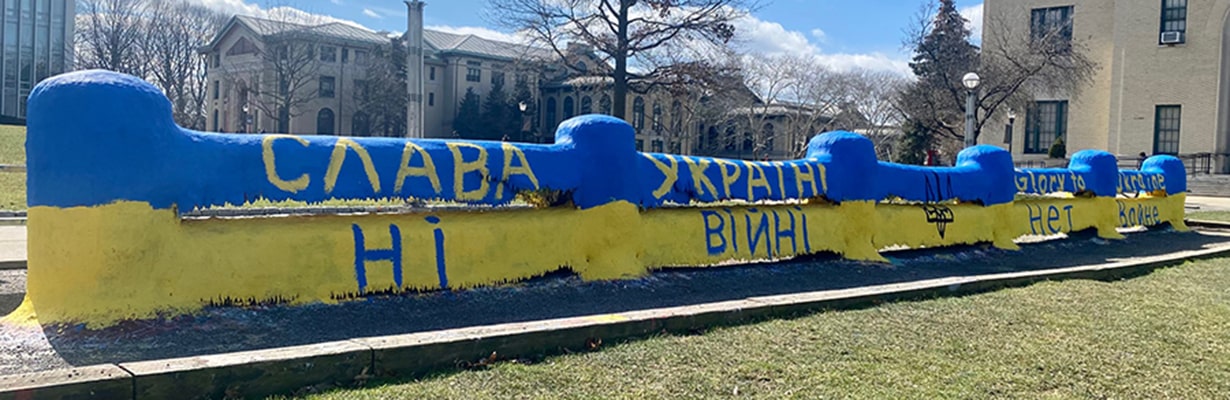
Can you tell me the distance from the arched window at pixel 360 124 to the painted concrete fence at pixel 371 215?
56.5 meters

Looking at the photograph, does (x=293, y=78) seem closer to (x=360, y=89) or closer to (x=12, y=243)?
(x=360, y=89)

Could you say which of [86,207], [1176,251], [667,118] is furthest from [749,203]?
[667,118]

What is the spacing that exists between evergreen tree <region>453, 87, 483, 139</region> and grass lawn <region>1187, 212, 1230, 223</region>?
49.6m

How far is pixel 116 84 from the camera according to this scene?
18.1ft

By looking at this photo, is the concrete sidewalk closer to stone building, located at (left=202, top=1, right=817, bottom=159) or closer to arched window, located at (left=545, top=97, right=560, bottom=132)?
stone building, located at (left=202, top=1, right=817, bottom=159)

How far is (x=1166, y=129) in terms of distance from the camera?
3700 centimetres

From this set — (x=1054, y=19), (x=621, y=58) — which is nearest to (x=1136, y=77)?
(x=1054, y=19)

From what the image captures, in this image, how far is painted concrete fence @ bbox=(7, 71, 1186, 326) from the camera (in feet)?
17.9

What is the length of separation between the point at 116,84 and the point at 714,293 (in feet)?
16.4

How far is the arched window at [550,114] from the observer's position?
69562 millimetres

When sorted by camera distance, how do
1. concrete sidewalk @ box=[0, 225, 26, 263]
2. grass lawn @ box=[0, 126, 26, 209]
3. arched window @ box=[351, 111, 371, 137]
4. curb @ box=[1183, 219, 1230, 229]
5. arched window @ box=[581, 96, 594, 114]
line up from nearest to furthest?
concrete sidewalk @ box=[0, 225, 26, 263], grass lawn @ box=[0, 126, 26, 209], curb @ box=[1183, 219, 1230, 229], arched window @ box=[351, 111, 371, 137], arched window @ box=[581, 96, 594, 114]

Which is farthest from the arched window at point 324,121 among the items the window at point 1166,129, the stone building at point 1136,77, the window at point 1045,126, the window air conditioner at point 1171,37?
the window air conditioner at point 1171,37

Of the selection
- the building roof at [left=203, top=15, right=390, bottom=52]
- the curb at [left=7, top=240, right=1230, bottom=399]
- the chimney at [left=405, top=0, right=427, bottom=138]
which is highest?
Result: the building roof at [left=203, top=15, right=390, bottom=52]

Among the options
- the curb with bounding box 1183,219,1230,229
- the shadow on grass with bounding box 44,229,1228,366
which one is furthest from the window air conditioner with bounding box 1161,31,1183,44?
the shadow on grass with bounding box 44,229,1228,366
